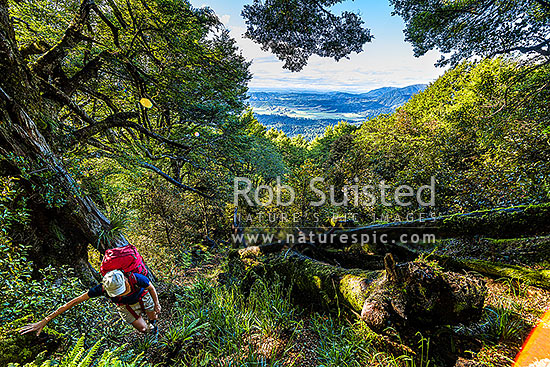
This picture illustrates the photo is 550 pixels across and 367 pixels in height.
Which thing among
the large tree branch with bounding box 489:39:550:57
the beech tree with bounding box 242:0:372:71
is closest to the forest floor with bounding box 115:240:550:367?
the beech tree with bounding box 242:0:372:71

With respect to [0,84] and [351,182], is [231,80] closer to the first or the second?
[0,84]

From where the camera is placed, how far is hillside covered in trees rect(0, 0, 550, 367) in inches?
80.2

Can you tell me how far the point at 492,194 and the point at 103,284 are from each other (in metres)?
8.09

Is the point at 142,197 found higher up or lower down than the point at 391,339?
higher up

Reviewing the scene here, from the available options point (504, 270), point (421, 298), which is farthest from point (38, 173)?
point (504, 270)

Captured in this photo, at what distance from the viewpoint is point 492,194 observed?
4684 mm

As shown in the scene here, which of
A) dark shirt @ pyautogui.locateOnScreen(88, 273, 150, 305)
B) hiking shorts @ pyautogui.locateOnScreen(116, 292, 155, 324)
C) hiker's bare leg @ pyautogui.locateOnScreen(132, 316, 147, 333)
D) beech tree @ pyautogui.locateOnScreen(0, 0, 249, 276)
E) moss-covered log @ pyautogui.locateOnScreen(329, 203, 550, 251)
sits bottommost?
hiker's bare leg @ pyautogui.locateOnScreen(132, 316, 147, 333)

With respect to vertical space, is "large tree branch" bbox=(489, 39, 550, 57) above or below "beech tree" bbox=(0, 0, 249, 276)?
Answer: above

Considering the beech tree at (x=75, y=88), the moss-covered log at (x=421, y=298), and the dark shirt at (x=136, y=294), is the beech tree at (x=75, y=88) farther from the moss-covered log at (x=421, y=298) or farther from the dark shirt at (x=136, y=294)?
the moss-covered log at (x=421, y=298)

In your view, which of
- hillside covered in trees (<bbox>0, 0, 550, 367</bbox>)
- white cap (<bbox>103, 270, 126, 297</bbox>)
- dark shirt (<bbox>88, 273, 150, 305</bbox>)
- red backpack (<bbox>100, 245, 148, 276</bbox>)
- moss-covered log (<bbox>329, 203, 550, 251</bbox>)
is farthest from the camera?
red backpack (<bbox>100, 245, 148, 276</bbox>)

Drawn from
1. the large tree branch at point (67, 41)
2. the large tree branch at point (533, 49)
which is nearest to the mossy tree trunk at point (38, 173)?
the large tree branch at point (67, 41)

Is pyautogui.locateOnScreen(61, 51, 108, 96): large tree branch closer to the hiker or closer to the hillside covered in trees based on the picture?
the hillside covered in trees

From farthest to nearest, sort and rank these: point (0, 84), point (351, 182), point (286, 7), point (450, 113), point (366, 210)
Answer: point (450, 113) → point (351, 182) → point (366, 210) → point (286, 7) → point (0, 84)

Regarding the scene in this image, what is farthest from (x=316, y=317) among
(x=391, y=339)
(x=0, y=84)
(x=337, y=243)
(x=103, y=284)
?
(x=0, y=84)
